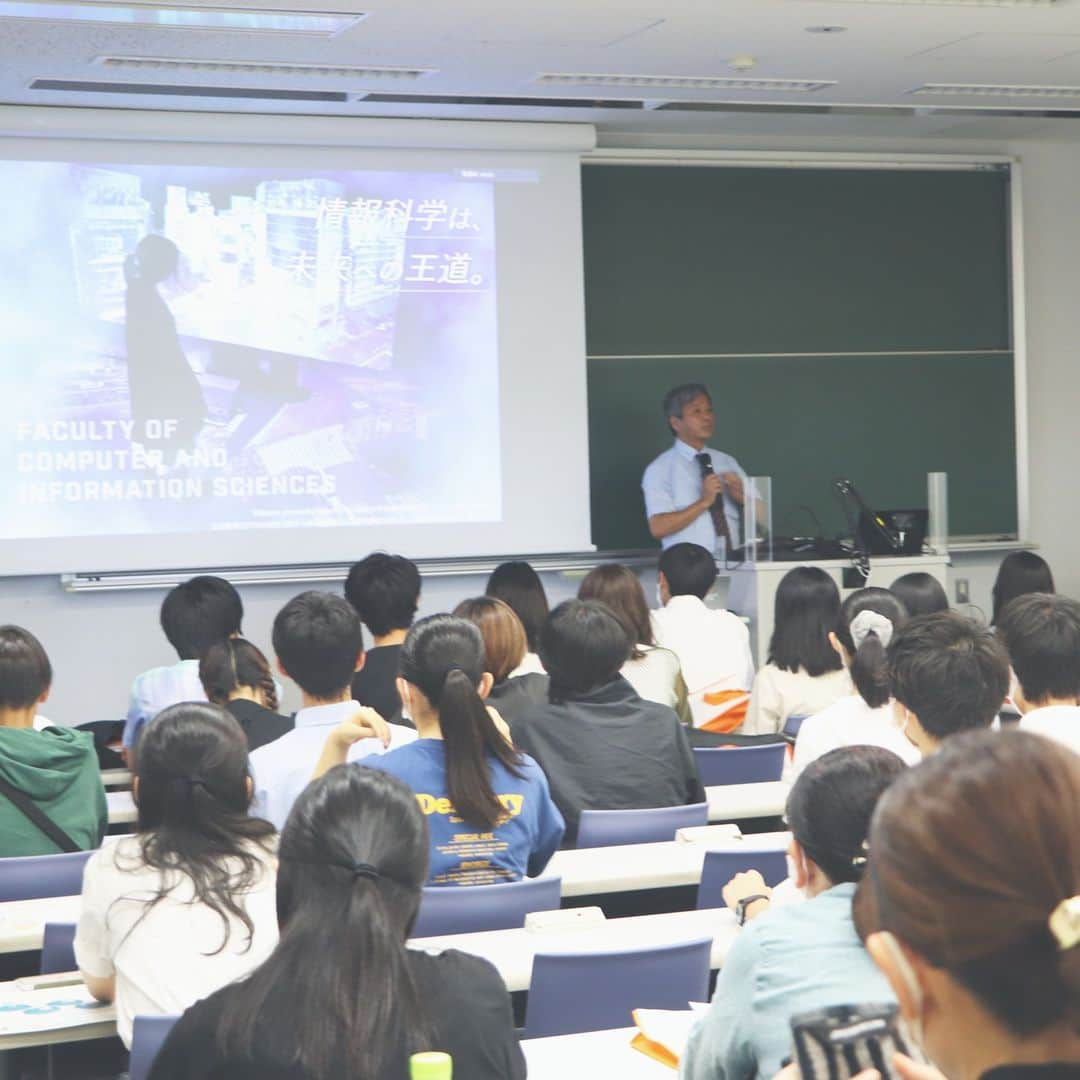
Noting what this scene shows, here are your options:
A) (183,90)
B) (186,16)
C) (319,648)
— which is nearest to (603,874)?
(319,648)

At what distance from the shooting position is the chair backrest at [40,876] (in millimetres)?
3418

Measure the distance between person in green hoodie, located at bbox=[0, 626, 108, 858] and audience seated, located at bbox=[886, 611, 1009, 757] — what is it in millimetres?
1905

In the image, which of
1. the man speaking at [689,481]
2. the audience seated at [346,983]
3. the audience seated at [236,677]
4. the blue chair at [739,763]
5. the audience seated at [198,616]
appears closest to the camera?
the audience seated at [346,983]

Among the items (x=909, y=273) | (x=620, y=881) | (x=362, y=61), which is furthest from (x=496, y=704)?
(x=909, y=273)

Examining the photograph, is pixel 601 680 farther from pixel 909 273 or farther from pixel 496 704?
pixel 909 273

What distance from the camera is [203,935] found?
255 centimetres

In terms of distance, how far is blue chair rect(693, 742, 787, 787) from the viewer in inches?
180

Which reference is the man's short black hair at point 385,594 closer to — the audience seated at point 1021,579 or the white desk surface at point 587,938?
the audience seated at point 1021,579

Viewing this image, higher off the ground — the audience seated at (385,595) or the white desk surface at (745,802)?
the audience seated at (385,595)

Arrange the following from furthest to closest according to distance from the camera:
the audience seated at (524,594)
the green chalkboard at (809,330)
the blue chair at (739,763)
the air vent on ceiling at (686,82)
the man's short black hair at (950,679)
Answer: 1. the green chalkboard at (809,330)
2. the air vent on ceiling at (686,82)
3. the audience seated at (524,594)
4. the blue chair at (739,763)
5. the man's short black hair at (950,679)

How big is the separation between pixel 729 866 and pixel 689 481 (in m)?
4.74

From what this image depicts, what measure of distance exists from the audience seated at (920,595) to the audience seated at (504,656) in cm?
152

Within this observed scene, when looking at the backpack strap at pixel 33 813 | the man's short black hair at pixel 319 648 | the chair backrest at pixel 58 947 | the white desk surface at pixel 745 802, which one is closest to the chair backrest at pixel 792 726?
the white desk surface at pixel 745 802

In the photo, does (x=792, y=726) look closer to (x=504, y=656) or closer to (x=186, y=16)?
(x=504, y=656)
